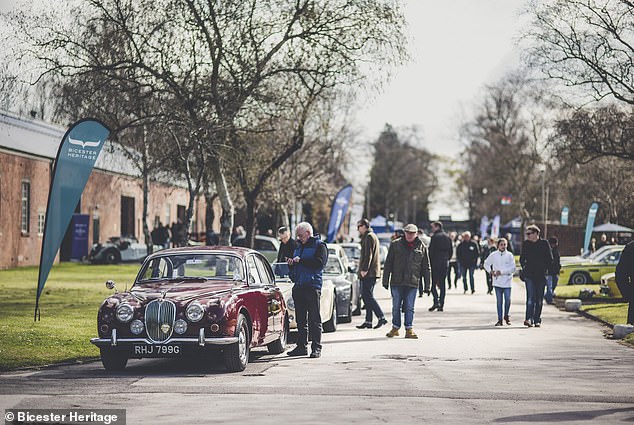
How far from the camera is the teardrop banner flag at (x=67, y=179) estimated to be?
1889cm

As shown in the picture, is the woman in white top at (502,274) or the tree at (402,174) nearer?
the woman in white top at (502,274)

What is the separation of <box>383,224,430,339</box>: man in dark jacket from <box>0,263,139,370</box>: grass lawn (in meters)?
5.11

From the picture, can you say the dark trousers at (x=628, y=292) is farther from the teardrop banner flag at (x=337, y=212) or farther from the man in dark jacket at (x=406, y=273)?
the teardrop banner flag at (x=337, y=212)

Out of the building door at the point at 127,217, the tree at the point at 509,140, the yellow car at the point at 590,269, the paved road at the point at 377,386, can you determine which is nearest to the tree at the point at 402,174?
the tree at the point at 509,140

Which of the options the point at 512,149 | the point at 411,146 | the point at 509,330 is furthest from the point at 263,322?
the point at 411,146

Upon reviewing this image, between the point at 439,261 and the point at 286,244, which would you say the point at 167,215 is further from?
the point at 286,244

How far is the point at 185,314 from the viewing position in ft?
43.2

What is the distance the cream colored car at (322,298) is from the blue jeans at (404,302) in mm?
1188

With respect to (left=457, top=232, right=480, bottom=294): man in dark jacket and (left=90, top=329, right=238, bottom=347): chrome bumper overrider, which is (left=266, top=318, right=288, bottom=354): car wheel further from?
(left=457, top=232, right=480, bottom=294): man in dark jacket

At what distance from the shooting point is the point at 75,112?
27.9m

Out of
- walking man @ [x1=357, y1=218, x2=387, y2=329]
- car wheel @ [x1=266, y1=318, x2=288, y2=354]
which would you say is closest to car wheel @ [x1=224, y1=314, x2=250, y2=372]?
car wheel @ [x1=266, y1=318, x2=288, y2=354]

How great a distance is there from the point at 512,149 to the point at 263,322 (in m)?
73.7

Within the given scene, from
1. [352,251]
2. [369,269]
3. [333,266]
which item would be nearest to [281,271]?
[369,269]

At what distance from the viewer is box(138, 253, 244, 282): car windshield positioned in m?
14.7
